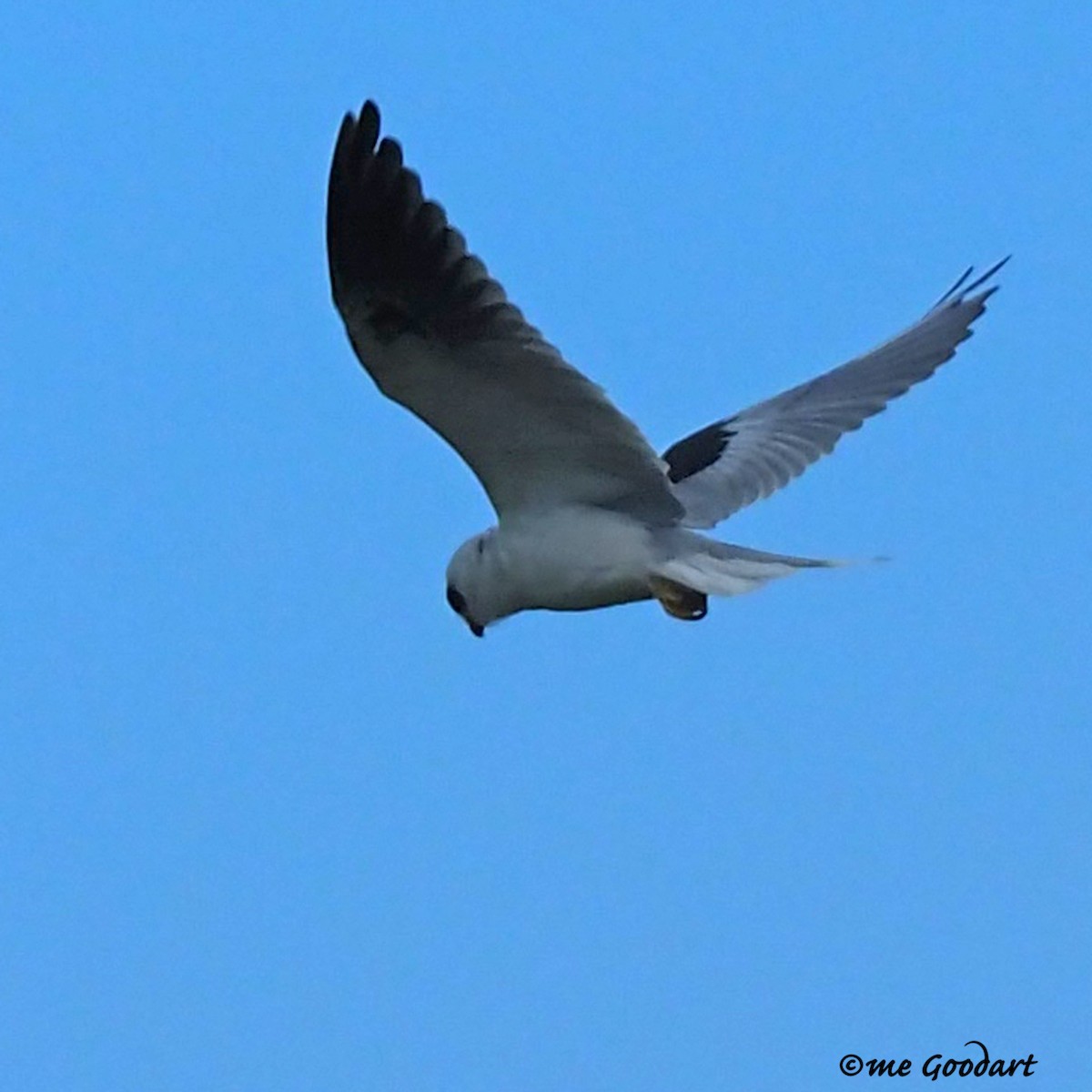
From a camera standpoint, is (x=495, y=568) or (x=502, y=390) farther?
(x=495, y=568)

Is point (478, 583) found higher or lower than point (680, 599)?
higher

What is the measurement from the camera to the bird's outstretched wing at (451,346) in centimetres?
580

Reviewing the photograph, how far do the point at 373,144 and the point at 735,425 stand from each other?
3105 mm

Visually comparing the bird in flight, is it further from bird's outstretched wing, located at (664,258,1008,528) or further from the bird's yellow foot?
bird's outstretched wing, located at (664,258,1008,528)

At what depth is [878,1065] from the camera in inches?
253

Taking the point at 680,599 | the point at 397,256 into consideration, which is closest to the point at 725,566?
the point at 680,599

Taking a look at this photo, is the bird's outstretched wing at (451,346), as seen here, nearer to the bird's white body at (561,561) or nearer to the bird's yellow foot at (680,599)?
the bird's white body at (561,561)

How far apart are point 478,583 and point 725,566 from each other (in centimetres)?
87

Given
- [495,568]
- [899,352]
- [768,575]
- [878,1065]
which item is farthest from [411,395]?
[899,352]

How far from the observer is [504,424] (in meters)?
6.19

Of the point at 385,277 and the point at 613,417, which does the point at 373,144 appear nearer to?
the point at 385,277

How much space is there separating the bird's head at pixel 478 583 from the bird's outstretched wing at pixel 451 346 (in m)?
0.30

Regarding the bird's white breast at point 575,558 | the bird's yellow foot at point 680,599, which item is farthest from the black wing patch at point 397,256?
the bird's yellow foot at point 680,599

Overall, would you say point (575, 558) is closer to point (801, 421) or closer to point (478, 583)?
point (478, 583)
